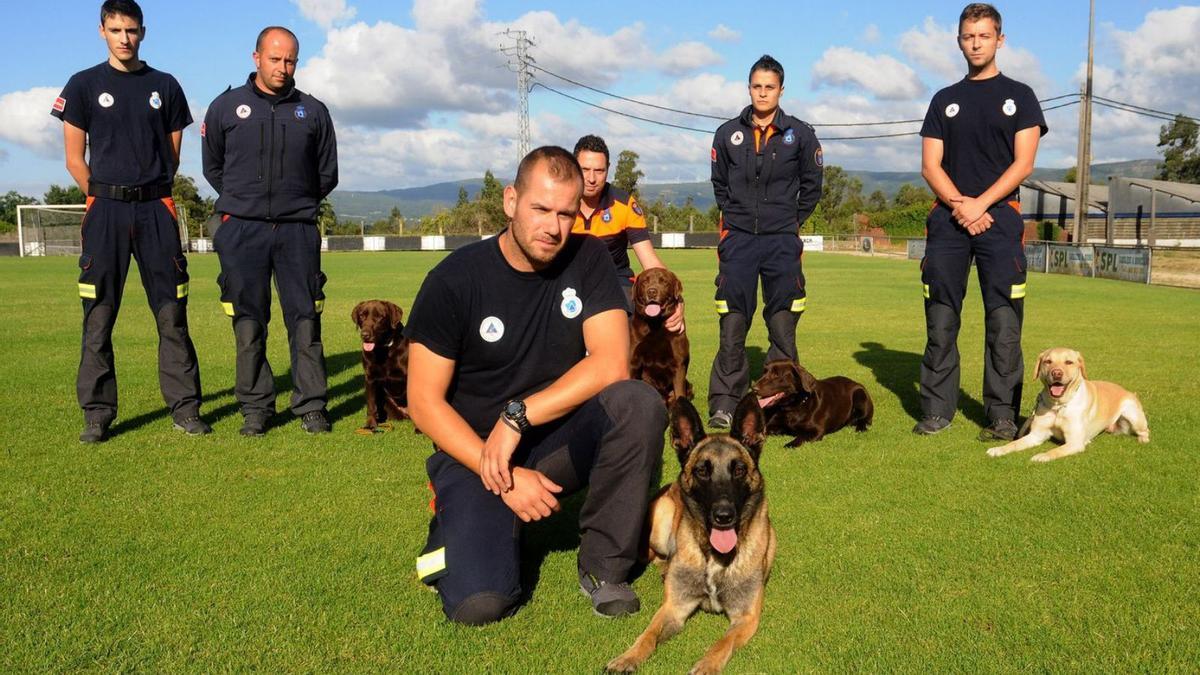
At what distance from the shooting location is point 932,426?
612 cm

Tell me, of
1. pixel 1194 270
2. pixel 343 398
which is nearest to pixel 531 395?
pixel 343 398

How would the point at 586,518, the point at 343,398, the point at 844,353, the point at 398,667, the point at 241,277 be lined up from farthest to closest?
1. the point at 844,353
2. the point at 343,398
3. the point at 241,277
4. the point at 586,518
5. the point at 398,667

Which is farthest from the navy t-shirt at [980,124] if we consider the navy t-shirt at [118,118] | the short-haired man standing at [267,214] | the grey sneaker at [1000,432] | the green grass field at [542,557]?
the navy t-shirt at [118,118]

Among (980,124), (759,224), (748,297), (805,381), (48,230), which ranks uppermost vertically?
(980,124)

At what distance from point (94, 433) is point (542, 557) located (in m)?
3.53

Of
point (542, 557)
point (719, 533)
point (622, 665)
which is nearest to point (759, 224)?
point (542, 557)

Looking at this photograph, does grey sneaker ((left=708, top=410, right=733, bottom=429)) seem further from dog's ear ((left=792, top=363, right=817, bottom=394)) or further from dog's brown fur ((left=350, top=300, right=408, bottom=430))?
dog's brown fur ((left=350, top=300, right=408, bottom=430))

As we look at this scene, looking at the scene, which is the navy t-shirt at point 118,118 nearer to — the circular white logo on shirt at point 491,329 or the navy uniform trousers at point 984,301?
the circular white logo on shirt at point 491,329

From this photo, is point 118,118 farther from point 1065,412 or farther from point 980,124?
point 1065,412

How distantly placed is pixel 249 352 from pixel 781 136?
4.06 metres

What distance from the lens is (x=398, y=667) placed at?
2.82 metres

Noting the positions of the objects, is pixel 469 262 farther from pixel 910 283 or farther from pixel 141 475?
pixel 910 283

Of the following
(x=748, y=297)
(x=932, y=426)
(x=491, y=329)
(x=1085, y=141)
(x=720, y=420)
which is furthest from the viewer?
(x=1085, y=141)

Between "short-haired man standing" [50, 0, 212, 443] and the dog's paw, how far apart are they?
13.7ft
